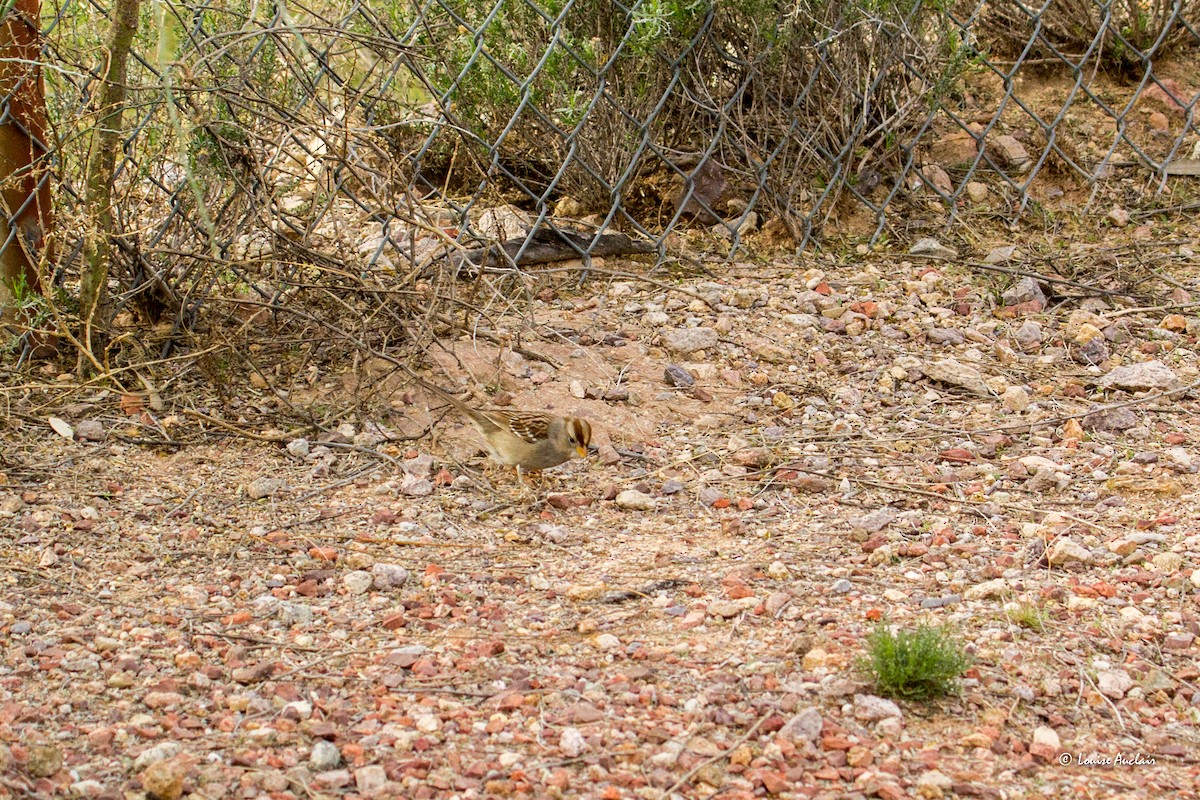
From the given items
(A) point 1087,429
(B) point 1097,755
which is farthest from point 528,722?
(A) point 1087,429

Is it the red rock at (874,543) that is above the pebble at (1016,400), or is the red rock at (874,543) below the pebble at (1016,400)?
below

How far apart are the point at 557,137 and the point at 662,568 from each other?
3.07 m

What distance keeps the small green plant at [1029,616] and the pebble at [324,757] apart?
186 cm

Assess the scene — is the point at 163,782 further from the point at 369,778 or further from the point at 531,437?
the point at 531,437

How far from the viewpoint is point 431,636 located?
352 cm

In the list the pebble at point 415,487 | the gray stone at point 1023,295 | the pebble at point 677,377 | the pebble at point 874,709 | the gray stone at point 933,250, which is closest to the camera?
the pebble at point 874,709

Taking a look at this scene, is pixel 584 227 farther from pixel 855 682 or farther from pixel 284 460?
pixel 855 682

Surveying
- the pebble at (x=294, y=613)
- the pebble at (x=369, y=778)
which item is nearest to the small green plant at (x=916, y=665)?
the pebble at (x=369, y=778)

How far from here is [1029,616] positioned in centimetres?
345

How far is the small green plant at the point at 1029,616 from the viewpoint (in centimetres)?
344

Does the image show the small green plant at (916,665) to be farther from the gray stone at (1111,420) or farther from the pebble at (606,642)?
the gray stone at (1111,420)

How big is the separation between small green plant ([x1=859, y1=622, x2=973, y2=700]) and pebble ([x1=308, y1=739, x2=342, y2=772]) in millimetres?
1325

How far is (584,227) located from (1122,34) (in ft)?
12.0

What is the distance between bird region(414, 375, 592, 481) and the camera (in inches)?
184
